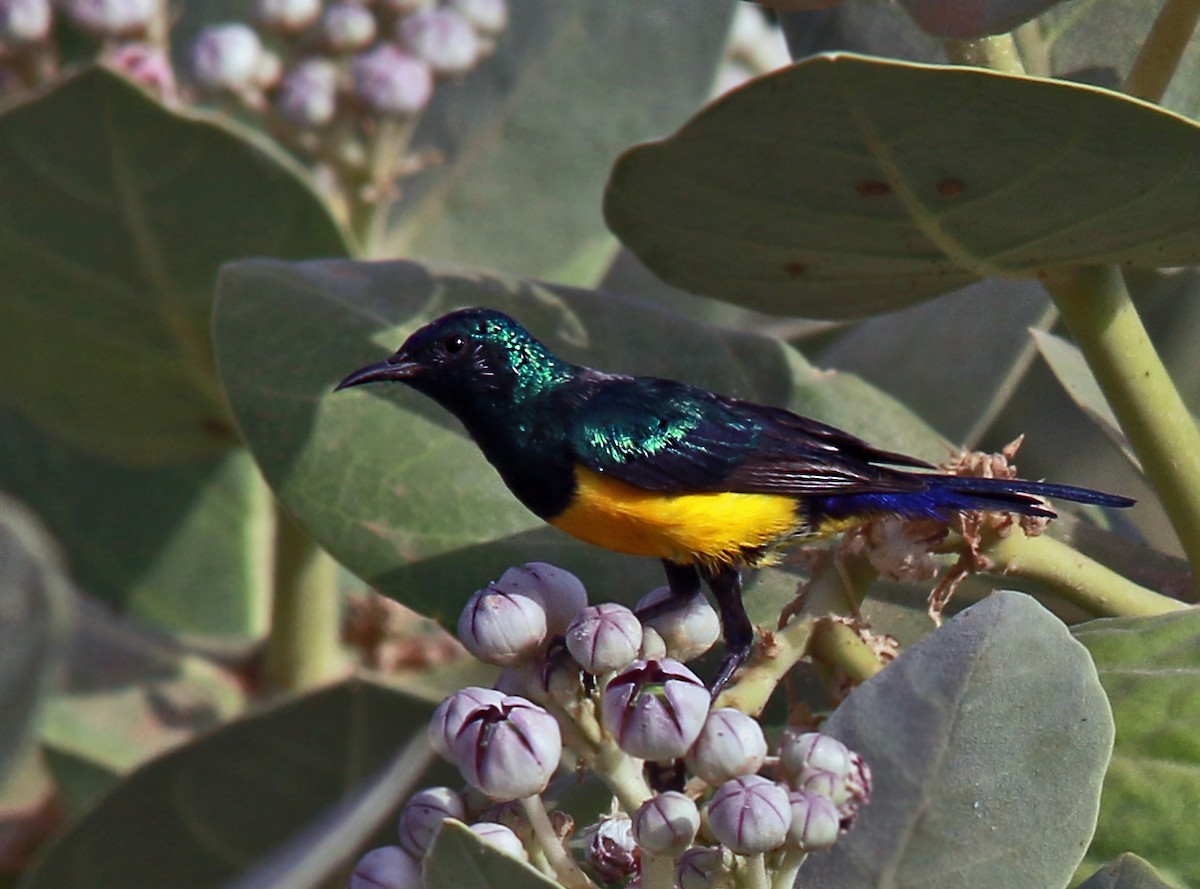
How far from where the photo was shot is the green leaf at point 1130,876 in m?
1.20

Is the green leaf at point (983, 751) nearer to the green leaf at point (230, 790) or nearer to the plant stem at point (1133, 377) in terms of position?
the plant stem at point (1133, 377)

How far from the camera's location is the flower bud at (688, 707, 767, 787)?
1.21 m

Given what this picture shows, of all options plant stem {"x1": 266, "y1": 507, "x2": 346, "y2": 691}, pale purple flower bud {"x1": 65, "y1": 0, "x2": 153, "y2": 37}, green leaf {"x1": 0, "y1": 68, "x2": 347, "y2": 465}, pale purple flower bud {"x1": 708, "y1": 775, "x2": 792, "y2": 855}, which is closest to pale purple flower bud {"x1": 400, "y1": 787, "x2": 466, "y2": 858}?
pale purple flower bud {"x1": 708, "y1": 775, "x2": 792, "y2": 855}

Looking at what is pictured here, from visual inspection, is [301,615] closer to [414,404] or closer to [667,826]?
[414,404]

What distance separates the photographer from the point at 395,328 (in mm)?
1811

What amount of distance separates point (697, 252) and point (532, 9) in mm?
1677

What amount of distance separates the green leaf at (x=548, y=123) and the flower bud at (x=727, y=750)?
5.69 ft

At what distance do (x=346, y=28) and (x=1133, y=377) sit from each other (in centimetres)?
155

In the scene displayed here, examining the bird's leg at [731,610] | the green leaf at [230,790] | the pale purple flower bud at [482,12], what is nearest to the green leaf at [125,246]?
the green leaf at [230,790]

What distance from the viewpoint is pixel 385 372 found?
173 cm

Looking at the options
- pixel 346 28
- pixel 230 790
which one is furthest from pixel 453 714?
pixel 346 28

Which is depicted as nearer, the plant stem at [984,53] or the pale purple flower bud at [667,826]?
the pale purple flower bud at [667,826]

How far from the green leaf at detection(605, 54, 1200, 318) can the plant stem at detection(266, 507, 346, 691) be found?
3.68 ft

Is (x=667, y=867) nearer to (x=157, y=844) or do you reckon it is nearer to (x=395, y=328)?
(x=395, y=328)
